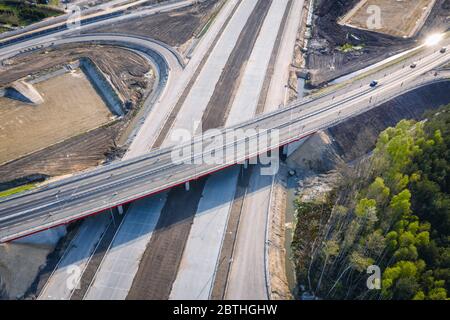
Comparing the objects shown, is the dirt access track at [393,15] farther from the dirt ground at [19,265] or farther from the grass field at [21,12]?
the dirt ground at [19,265]

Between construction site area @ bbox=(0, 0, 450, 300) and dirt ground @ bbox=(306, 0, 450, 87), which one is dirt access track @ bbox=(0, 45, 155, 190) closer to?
construction site area @ bbox=(0, 0, 450, 300)

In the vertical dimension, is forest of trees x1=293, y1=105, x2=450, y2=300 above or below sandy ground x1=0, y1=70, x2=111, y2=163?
below

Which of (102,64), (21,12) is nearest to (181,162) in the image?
(102,64)

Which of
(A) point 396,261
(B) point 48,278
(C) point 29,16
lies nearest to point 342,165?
(A) point 396,261

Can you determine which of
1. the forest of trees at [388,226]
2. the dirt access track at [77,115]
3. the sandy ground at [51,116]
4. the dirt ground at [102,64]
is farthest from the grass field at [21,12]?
the forest of trees at [388,226]

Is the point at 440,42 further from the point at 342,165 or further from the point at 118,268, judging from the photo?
the point at 118,268

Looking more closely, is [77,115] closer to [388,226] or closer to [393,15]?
[388,226]

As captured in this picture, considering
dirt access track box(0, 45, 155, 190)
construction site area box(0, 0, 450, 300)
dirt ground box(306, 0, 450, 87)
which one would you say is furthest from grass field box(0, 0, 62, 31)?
dirt ground box(306, 0, 450, 87)
